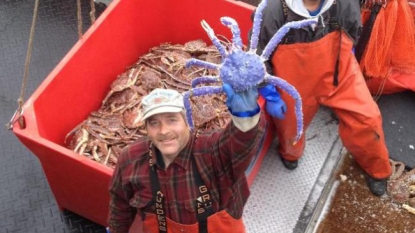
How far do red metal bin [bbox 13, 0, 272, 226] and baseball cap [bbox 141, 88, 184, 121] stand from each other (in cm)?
76

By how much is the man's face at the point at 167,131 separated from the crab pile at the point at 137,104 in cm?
117

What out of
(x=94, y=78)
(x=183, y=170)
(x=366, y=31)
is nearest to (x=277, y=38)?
(x=183, y=170)

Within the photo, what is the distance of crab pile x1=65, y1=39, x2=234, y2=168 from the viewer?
333 cm

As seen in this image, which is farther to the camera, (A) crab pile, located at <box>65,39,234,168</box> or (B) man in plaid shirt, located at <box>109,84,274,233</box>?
(A) crab pile, located at <box>65,39,234,168</box>

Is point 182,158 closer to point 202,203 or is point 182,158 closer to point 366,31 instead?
point 202,203

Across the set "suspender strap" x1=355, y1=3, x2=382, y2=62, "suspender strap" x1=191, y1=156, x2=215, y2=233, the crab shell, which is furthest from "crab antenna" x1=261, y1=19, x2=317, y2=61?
"suspender strap" x1=355, y1=3, x2=382, y2=62

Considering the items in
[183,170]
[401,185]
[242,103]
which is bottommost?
[401,185]

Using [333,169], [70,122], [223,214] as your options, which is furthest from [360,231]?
[70,122]

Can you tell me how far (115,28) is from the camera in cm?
362

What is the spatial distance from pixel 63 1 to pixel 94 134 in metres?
1.76

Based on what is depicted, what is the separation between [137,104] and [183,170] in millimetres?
1424

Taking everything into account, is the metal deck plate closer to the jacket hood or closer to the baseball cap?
the jacket hood

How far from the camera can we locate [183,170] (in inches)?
85.4

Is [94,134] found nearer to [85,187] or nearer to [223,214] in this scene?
[85,187]
